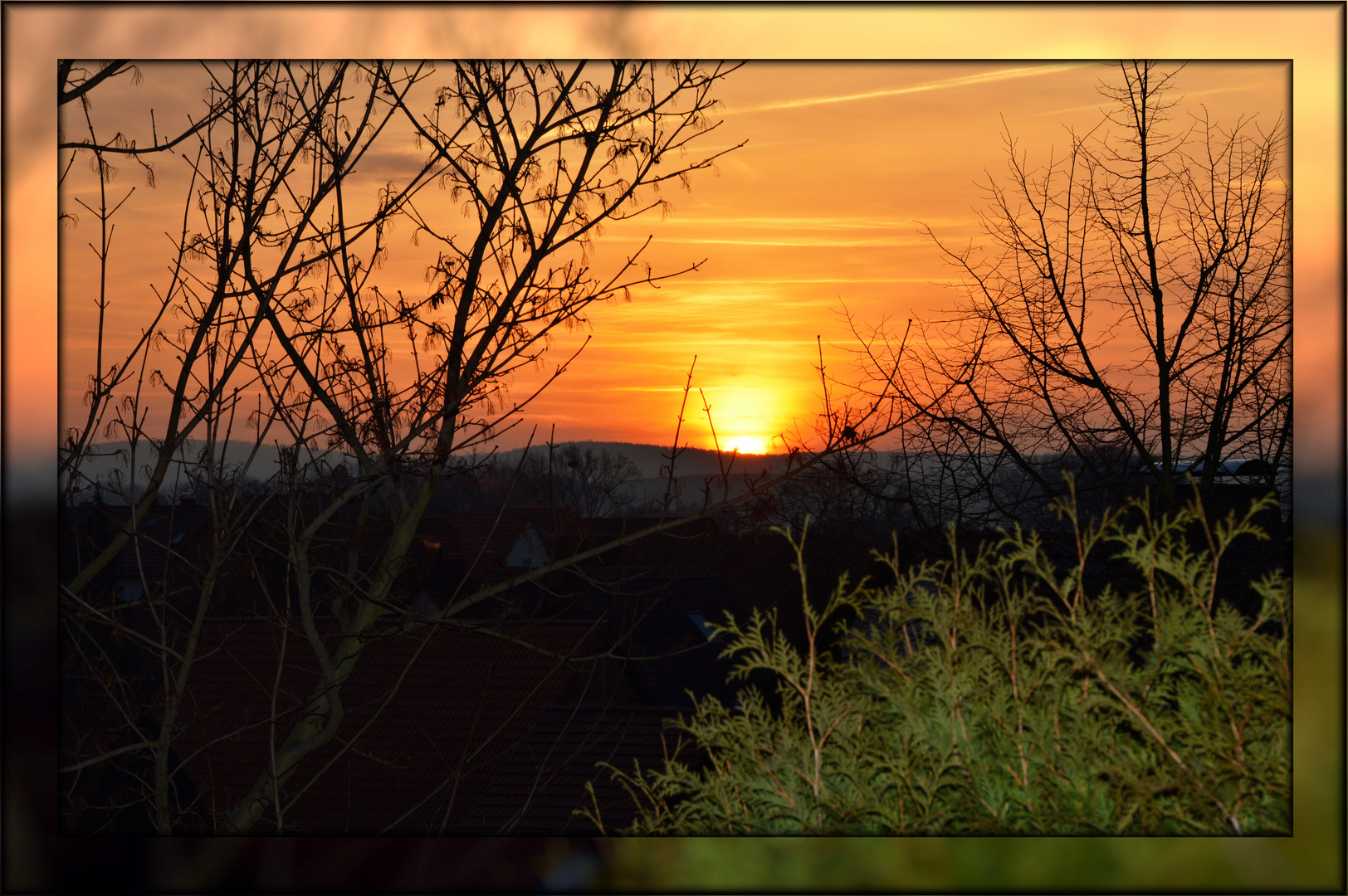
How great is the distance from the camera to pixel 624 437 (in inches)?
186

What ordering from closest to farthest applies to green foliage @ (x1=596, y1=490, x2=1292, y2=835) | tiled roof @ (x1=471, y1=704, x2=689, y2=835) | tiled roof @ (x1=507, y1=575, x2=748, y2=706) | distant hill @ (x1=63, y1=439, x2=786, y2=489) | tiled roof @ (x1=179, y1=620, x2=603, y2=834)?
green foliage @ (x1=596, y1=490, x2=1292, y2=835)
distant hill @ (x1=63, y1=439, x2=786, y2=489)
tiled roof @ (x1=471, y1=704, x2=689, y2=835)
tiled roof @ (x1=179, y1=620, x2=603, y2=834)
tiled roof @ (x1=507, y1=575, x2=748, y2=706)

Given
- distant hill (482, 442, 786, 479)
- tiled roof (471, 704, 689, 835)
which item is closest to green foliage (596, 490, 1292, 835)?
distant hill (482, 442, 786, 479)

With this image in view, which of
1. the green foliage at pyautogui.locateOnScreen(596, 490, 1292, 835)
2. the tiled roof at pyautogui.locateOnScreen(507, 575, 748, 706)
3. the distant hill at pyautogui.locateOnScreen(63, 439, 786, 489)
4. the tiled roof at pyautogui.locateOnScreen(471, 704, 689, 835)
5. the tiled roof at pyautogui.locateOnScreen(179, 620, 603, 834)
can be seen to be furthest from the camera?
the tiled roof at pyautogui.locateOnScreen(507, 575, 748, 706)

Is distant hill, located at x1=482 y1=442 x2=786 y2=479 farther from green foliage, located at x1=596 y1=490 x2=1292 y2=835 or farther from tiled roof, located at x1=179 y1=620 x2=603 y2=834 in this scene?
tiled roof, located at x1=179 y1=620 x2=603 y2=834

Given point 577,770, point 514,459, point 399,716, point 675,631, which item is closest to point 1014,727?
point 514,459

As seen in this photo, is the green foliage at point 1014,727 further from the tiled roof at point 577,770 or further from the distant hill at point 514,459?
the tiled roof at point 577,770

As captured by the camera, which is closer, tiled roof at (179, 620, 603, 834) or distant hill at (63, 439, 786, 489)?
distant hill at (63, 439, 786, 489)

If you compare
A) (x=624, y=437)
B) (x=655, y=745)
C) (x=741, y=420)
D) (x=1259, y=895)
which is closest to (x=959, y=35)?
(x=741, y=420)

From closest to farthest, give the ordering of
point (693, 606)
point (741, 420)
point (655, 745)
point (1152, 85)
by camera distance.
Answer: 1. point (741, 420)
2. point (1152, 85)
3. point (655, 745)
4. point (693, 606)

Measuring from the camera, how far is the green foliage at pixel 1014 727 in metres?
2.88

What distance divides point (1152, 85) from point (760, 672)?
12633 mm

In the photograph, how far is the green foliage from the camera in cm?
288

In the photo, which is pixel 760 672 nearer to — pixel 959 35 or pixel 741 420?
pixel 741 420

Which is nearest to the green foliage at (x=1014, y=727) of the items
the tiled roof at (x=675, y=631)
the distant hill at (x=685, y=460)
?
the distant hill at (x=685, y=460)
